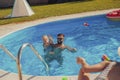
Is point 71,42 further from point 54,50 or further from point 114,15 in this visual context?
point 114,15

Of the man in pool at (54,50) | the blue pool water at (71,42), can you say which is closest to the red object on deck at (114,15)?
the blue pool water at (71,42)

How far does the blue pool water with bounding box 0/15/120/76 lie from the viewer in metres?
9.55

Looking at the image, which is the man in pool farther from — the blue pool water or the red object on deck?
the red object on deck

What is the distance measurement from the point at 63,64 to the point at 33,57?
1606 mm

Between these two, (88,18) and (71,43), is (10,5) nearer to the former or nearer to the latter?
(88,18)

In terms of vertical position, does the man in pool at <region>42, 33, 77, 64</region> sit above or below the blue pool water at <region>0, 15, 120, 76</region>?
above

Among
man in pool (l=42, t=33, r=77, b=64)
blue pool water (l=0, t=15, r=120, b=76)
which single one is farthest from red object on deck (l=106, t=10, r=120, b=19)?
A: man in pool (l=42, t=33, r=77, b=64)

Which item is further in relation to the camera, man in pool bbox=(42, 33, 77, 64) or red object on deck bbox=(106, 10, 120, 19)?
red object on deck bbox=(106, 10, 120, 19)

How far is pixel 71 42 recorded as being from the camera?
12641 mm

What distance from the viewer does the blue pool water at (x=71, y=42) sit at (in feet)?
31.3

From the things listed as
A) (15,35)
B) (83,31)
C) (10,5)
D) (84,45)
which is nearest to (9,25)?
(15,35)

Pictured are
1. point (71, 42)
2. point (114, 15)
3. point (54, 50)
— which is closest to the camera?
point (54, 50)

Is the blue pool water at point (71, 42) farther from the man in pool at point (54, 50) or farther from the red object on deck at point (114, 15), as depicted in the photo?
the red object on deck at point (114, 15)

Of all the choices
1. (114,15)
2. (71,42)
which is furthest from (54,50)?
(114,15)
